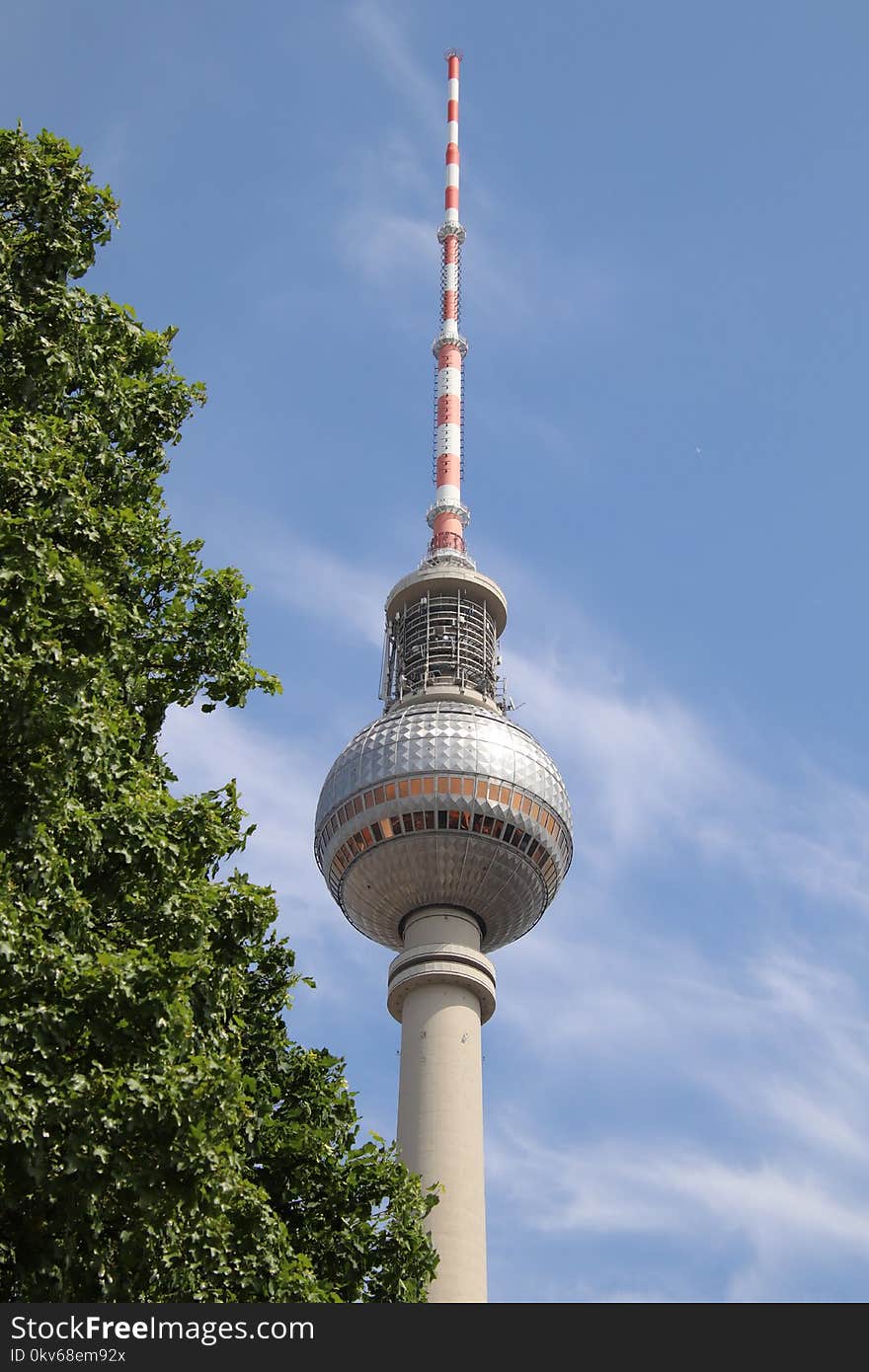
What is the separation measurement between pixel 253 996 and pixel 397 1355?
1214cm

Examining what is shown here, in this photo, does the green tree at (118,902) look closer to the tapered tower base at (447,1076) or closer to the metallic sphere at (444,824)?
the tapered tower base at (447,1076)

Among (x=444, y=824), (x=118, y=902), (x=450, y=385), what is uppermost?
(x=450, y=385)

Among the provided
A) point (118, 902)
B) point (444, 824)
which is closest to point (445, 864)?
point (444, 824)

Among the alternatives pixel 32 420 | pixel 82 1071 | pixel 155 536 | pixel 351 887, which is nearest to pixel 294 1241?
pixel 82 1071

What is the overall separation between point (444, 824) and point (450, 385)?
114ft

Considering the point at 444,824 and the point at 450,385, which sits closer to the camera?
the point at 444,824

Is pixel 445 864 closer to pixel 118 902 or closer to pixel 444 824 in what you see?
pixel 444 824

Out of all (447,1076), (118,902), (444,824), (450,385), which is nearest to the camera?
(118,902)

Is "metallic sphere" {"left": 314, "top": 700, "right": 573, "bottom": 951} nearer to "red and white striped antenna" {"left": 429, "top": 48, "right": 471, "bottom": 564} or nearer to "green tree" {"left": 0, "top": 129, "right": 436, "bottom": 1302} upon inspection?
"red and white striped antenna" {"left": 429, "top": 48, "right": 471, "bottom": 564}

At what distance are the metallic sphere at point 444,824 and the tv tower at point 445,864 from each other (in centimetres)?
7

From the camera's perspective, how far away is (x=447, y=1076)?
239 feet

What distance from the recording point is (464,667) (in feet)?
285

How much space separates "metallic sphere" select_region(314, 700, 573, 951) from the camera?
3066 inches

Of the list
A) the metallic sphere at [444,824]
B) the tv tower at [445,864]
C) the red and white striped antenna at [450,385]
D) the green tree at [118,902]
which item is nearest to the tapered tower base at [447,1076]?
the tv tower at [445,864]
